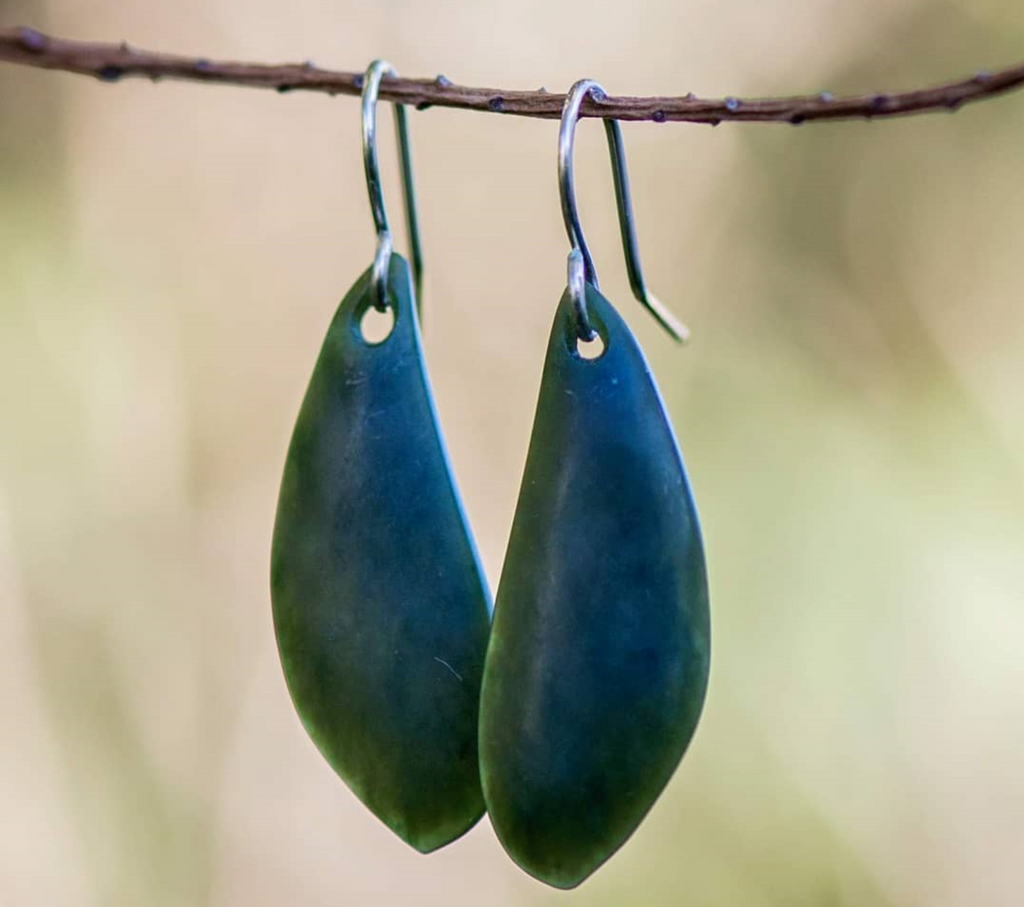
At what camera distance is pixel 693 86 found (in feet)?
3.21

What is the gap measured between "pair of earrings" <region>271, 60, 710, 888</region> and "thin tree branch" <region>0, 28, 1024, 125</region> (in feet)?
0.04

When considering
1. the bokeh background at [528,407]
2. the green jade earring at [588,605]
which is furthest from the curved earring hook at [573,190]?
the bokeh background at [528,407]

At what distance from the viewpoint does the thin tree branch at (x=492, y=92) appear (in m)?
0.31

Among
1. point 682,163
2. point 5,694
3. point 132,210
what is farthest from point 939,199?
point 5,694

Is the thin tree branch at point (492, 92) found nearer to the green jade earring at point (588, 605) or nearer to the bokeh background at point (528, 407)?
the green jade earring at point (588, 605)

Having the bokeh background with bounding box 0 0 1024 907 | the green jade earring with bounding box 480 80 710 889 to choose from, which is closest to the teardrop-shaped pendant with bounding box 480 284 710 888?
the green jade earring with bounding box 480 80 710 889

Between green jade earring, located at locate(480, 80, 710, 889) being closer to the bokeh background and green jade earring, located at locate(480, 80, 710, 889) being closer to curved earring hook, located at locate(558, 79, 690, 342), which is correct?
curved earring hook, located at locate(558, 79, 690, 342)

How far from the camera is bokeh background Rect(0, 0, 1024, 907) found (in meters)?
0.96

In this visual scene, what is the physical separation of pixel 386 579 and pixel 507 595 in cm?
5

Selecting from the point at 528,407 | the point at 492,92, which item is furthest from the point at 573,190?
the point at 528,407

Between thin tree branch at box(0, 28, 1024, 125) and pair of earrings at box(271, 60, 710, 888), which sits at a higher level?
thin tree branch at box(0, 28, 1024, 125)

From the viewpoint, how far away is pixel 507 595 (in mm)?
359

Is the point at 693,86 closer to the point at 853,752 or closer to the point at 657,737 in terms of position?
the point at 853,752

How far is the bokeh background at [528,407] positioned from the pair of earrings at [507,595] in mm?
602
